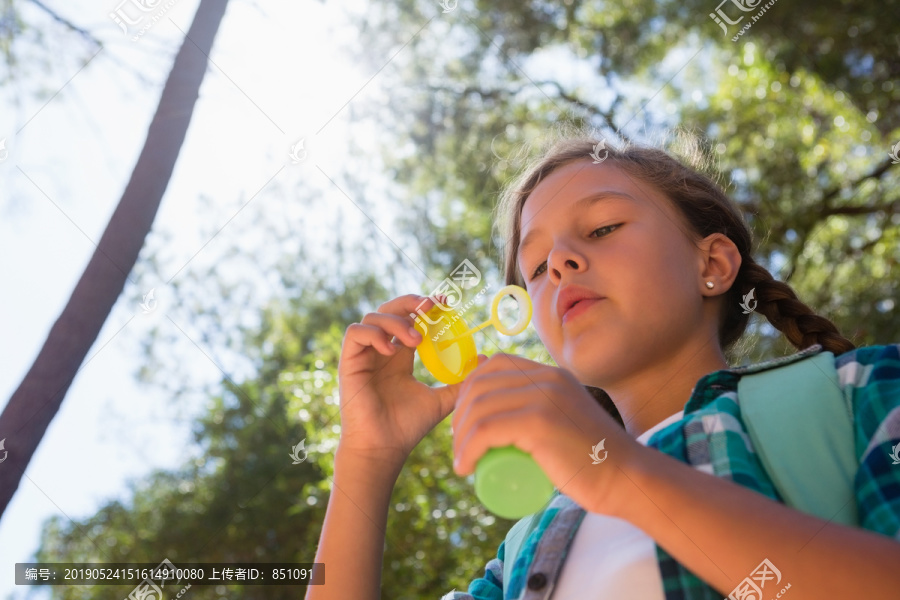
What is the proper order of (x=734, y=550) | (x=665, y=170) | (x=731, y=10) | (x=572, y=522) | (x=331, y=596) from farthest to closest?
1. (x=731, y=10)
2. (x=665, y=170)
3. (x=331, y=596)
4. (x=572, y=522)
5. (x=734, y=550)

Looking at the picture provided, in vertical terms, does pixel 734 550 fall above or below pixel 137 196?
below

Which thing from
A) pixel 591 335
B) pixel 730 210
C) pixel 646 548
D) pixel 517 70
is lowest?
pixel 646 548

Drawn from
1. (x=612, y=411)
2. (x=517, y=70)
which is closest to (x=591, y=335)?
(x=612, y=411)

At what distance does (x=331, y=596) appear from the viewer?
1.45 metres

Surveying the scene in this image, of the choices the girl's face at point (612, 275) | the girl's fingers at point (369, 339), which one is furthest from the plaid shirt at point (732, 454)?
the girl's fingers at point (369, 339)

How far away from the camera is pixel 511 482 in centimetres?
97

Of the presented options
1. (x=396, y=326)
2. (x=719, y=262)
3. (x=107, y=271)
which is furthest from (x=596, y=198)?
(x=107, y=271)

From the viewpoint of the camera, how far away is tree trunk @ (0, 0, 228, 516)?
2123 millimetres

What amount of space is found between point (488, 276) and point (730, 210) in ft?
11.5

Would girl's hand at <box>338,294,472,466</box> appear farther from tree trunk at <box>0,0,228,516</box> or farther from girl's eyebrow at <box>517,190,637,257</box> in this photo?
→ tree trunk at <box>0,0,228,516</box>

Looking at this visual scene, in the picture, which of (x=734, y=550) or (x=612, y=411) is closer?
(x=734, y=550)

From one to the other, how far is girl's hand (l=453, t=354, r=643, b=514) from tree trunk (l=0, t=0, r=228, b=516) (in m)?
1.70

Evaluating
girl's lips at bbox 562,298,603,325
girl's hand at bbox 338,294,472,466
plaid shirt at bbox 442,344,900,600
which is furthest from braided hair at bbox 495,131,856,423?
girl's hand at bbox 338,294,472,466

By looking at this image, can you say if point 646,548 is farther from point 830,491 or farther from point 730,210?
point 730,210
